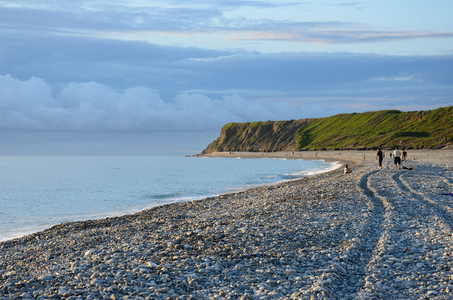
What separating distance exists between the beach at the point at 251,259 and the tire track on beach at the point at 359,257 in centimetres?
3

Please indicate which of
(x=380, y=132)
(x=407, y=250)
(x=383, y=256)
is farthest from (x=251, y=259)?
(x=380, y=132)

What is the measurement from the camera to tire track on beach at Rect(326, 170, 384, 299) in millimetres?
7254

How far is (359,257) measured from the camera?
9.23 metres

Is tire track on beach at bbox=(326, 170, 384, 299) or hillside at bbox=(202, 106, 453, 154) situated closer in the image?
tire track on beach at bbox=(326, 170, 384, 299)

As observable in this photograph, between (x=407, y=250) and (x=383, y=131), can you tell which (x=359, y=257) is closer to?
(x=407, y=250)

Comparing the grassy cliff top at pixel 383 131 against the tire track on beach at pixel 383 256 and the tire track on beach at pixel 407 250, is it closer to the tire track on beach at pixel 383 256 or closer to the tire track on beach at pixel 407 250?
the tire track on beach at pixel 383 256

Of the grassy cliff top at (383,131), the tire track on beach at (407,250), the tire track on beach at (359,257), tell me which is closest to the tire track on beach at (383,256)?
the tire track on beach at (407,250)

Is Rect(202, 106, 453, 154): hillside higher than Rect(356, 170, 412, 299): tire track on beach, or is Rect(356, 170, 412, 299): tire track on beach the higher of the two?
Rect(202, 106, 453, 154): hillside

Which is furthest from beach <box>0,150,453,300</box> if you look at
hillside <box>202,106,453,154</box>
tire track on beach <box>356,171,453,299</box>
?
hillside <box>202,106,453,154</box>

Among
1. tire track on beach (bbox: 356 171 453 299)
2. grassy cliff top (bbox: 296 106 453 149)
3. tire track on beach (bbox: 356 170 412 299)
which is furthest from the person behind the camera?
grassy cliff top (bbox: 296 106 453 149)

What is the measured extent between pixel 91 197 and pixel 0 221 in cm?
1258

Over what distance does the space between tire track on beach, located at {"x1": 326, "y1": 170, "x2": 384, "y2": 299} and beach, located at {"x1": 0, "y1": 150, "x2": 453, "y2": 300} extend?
28 millimetres

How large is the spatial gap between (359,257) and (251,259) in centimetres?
297

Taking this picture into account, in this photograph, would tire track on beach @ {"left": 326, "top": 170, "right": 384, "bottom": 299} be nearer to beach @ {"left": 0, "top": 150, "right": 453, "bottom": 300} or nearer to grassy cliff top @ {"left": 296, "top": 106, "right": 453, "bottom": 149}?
beach @ {"left": 0, "top": 150, "right": 453, "bottom": 300}
